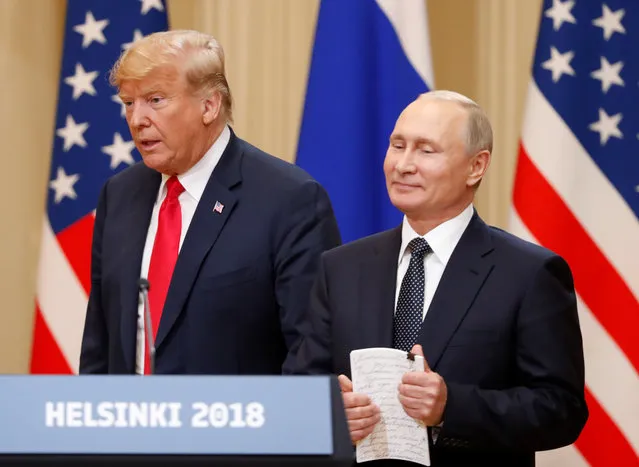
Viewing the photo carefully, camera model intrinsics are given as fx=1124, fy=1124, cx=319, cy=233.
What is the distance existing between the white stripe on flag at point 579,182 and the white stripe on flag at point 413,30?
487mm

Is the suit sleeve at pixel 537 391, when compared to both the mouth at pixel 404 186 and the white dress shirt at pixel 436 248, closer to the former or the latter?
the white dress shirt at pixel 436 248

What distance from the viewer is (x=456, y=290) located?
2898 mm

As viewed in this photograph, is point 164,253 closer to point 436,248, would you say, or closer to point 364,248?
point 364,248

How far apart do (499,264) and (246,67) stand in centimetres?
231

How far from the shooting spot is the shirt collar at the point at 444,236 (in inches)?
118

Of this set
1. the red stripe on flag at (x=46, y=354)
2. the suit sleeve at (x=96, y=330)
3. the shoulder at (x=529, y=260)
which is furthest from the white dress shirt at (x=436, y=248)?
the red stripe on flag at (x=46, y=354)

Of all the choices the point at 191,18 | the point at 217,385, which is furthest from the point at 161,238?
the point at 191,18

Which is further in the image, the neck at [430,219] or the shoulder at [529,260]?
the neck at [430,219]

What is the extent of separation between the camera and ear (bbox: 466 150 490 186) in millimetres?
3062

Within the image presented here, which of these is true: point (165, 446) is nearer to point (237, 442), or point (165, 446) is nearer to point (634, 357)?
point (237, 442)

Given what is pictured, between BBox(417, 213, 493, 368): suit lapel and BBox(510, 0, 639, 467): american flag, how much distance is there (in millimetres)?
1575

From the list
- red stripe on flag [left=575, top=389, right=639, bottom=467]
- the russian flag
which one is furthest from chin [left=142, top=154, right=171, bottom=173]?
red stripe on flag [left=575, top=389, right=639, bottom=467]

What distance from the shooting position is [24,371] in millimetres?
5230

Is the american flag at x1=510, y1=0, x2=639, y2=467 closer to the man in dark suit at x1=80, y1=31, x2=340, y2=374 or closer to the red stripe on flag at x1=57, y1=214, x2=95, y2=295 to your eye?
the man in dark suit at x1=80, y1=31, x2=340, y2=374
